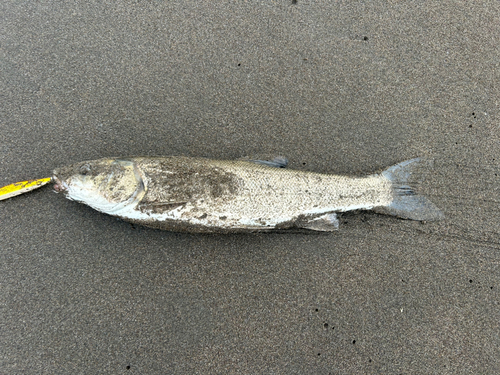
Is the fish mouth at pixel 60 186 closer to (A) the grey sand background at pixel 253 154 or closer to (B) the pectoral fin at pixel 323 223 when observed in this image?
(A) the grey sand background at pixel 253 154

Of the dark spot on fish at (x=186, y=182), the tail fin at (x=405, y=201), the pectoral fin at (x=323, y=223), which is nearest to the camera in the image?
the dark spot on fish at (x=186, y=182)

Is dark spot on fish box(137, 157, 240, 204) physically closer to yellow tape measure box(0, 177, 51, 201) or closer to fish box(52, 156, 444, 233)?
fish box(52, 156, 444, 233)

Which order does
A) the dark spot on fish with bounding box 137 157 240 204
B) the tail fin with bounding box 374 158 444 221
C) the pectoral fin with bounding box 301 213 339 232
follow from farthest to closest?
the tail fin with bounding box 374 158 444 221, the pectoral fin with bounding box 301 213 339 232, the dark spot on fish with bounding box 137 157 240 204

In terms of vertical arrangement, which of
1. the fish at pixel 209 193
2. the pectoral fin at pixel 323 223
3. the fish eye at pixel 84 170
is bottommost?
the pectoral fin at pixel 323 223

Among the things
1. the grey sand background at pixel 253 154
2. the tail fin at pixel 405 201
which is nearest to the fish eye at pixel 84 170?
the grey sand background at pixel 253 154

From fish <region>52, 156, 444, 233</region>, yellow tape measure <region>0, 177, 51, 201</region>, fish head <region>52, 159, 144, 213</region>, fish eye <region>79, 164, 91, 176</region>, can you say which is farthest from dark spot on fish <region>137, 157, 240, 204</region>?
yellow tape measure <region>0, 177, 51, 201</region>

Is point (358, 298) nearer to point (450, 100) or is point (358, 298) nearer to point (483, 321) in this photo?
point (483, 321)

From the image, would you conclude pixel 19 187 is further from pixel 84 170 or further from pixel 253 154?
pixel 253 154

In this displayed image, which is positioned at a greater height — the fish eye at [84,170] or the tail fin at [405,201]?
the fish eye at [84,170]

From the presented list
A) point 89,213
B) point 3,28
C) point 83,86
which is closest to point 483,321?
point 89,213
